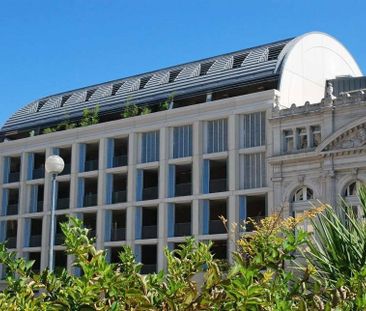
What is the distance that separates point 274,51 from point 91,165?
17.0 m

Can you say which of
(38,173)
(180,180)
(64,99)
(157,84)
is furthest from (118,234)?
(64,99)

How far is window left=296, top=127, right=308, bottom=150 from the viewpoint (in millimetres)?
47281

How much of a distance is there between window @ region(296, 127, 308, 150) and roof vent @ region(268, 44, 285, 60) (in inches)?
280

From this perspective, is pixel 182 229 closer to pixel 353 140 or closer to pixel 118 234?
pixel 118 234

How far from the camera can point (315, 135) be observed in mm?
47000

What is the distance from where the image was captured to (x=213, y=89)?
53.2 m

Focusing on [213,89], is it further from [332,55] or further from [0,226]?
[0,226]

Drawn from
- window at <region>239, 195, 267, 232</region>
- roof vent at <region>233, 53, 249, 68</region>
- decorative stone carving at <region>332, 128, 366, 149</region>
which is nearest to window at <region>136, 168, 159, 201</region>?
window at <region>239, 195, 267, 232</region>

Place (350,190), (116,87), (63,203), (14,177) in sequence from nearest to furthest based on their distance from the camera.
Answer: (350,190)
(63,203)
(116,87)
(14,177)

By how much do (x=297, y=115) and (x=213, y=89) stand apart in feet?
27.1

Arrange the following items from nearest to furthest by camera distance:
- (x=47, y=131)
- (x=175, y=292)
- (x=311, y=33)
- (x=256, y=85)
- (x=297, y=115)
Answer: (x=175, y=292)
(x=297, y=115)
(x=256, y=85)
(x=311, y=33)
(x=47, y=131)

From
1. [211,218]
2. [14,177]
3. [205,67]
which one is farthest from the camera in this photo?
[14,177]

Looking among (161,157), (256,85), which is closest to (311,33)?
(256,85)

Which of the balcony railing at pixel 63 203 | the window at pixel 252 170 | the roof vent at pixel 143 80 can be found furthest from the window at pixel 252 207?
the balcony railing at pixel 63 203
